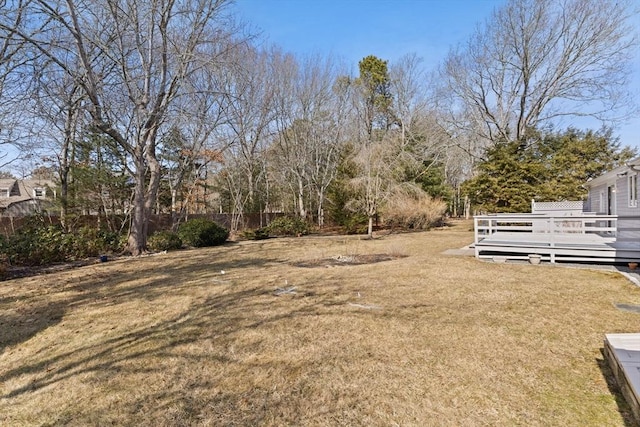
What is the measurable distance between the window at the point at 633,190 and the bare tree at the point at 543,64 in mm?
9184

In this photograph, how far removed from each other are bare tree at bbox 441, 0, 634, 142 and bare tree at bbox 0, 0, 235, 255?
14.6 meters

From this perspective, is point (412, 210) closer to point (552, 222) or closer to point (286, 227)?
point (286, 227)

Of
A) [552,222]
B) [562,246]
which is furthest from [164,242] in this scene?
[562,246]

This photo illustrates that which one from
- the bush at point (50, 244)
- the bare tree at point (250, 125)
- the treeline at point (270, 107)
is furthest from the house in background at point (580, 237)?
the bare tree at point (250, 125)

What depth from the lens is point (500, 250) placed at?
8.61m

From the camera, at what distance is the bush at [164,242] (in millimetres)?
12266

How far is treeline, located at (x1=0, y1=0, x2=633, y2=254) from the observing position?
10156 mm

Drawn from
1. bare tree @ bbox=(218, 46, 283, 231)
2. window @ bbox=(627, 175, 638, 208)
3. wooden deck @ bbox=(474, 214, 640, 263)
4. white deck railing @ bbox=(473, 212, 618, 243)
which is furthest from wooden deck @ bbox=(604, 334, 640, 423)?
bare tree @ bbox=(218, 46, 283, 231)

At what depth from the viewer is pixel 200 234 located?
44.9 feet

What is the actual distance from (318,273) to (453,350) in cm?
421

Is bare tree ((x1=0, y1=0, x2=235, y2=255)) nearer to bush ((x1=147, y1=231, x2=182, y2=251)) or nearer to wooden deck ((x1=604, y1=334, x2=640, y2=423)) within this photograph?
bush ((x1=147, y1=231, x2=182, y2=251))

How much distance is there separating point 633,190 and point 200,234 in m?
14.5

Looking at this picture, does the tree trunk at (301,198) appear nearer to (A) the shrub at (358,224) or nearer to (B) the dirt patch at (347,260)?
(A) the shrub at (358,224)

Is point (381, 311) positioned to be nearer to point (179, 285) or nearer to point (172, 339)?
point (172, 339)
